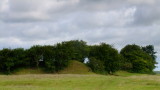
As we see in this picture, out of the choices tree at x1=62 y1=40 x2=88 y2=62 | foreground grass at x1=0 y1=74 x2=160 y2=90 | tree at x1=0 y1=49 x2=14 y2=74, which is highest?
tree at x1=62 y1=40 x2=88 y2=62

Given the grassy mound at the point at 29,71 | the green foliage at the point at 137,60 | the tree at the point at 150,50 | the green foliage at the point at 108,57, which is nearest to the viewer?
the grassy mound at the point at 29,71

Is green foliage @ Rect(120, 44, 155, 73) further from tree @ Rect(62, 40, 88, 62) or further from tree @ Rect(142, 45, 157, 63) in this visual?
tree @ Rect(142, 45, 157, 63)

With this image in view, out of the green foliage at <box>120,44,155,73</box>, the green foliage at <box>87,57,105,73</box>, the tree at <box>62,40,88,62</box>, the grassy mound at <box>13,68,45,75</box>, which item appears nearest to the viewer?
the grassy mound at <box>13,68,45,75</box>

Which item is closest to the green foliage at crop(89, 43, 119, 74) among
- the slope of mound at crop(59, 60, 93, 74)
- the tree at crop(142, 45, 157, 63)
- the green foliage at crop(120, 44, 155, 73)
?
the slope of mound at crop(59, 60, 93, 74)

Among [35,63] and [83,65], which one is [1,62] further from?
[83,65]

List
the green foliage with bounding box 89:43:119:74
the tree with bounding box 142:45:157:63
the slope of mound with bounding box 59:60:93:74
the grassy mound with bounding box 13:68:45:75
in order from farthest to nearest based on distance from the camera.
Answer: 1. the tree with bounding box 142:45:157:63
2. the green foliage with bounding box 89:43:119:74
3. the slope of mound with bounding box 59:60:93:74
4. the grassy mound with bounding box 13:68:45:75

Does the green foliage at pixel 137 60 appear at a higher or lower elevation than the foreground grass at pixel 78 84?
higher

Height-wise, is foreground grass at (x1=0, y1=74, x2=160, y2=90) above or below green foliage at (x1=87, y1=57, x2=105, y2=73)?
below

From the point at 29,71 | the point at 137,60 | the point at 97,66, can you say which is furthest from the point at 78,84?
the point at 137,60

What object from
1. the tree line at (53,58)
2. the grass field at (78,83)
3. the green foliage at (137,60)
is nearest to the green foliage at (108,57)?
the tree line at (53,58)

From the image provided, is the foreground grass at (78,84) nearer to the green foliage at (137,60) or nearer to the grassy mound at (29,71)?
the grassy mound at (29,71)

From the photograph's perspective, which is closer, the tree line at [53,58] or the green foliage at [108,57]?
the tree line at [53,58]

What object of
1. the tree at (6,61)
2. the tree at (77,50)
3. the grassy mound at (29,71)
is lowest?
the grassy mound at (29,71)


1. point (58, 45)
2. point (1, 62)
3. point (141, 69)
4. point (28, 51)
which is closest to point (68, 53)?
point (58, 45)
